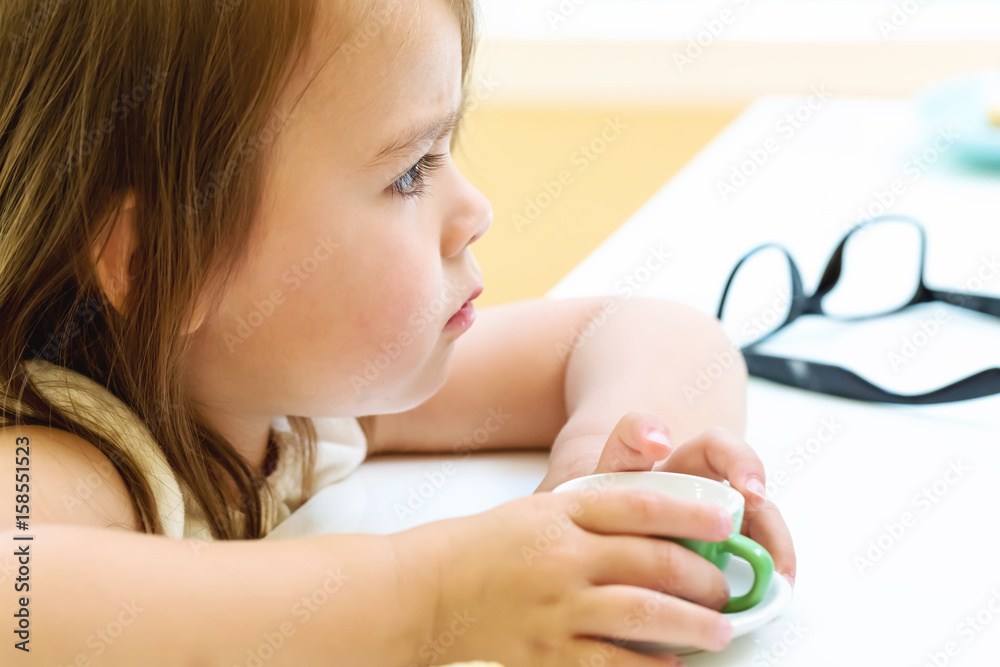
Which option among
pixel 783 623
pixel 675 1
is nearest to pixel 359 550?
pixel 783 623

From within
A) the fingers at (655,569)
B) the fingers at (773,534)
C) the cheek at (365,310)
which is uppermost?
the cheek at (365,310)

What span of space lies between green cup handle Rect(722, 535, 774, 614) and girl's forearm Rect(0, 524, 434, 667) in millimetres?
154

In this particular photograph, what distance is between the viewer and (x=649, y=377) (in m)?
0.78

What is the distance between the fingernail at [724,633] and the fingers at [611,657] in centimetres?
3

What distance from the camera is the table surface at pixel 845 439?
1.80 ft

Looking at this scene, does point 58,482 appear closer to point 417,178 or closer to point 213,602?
point 213,602

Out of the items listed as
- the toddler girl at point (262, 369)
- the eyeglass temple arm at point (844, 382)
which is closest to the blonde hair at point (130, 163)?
the toddler girl at point (262, 369)

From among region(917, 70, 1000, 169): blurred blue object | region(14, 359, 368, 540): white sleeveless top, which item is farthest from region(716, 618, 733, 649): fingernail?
region(917, 70, 1000, 169): blurred blue object

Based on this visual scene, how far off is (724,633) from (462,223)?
1.12 ft

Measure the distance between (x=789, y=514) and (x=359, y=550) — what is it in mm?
311

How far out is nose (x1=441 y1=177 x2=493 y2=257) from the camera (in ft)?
2.27

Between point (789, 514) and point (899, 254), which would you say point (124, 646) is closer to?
point (789, 514)

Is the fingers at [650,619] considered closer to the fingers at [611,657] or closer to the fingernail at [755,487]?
the fingers at [611,657]

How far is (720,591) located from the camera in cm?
50
